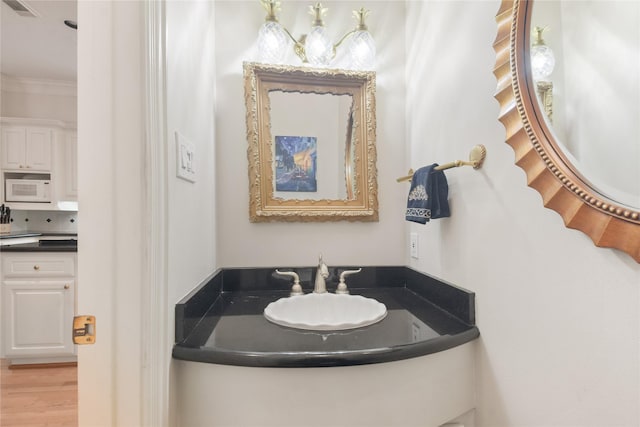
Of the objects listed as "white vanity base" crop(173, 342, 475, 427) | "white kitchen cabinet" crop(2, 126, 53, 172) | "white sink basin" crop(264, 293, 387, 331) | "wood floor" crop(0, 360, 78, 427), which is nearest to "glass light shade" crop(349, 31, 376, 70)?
"white sink basin" crop(264, 293, 387, 331)

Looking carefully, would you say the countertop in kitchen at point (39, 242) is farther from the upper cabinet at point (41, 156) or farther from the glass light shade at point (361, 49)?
the glass light shade at point (361, 49)

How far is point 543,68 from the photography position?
668 mm

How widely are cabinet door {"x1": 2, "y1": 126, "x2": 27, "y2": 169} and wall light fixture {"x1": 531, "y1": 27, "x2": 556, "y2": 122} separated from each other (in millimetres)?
4110

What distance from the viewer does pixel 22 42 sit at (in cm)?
246

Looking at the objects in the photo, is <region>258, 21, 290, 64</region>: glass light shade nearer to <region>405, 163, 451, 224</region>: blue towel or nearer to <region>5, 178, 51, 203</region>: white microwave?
<region>405, 163, 451, 224</region>: blue towel

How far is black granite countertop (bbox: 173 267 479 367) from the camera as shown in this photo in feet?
2.50

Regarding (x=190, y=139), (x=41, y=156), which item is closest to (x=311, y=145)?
(x=190, y=139)

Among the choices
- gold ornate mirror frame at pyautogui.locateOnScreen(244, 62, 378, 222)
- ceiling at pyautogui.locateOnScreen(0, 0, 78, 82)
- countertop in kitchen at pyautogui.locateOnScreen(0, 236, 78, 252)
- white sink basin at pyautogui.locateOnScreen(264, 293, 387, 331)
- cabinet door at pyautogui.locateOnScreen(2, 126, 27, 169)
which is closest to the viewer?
white sink basin at pyautogui.locateOnScreen(264, 293, 387, 331)

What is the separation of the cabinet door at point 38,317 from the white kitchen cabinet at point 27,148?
1403mm

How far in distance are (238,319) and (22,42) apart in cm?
320

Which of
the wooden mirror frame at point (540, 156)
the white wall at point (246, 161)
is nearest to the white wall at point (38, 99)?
the white wall at point (246, 161)

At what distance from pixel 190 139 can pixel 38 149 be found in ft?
10.3

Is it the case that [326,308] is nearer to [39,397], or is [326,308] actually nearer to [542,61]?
[542,61]

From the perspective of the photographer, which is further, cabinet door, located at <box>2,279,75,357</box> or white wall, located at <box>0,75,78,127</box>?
white wall, located at <box>0,75,78,127</box>
